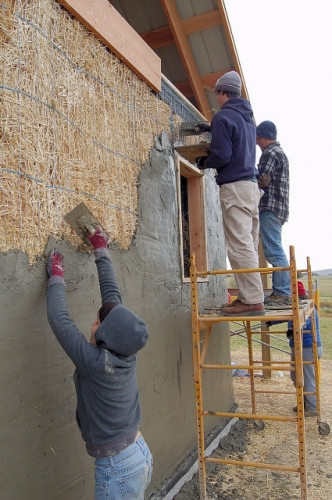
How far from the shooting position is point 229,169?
3.80 metres

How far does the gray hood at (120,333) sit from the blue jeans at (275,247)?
9.56ft

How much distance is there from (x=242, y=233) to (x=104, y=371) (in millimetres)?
2030

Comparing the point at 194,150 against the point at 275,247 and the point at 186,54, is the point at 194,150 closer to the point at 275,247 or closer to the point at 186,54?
the point at 275,247

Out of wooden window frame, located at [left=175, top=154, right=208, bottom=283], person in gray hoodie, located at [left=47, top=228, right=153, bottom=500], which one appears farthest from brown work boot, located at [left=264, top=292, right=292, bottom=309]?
person in gray hoodie, located at [left=47, top=228, right=153, bottom=500]

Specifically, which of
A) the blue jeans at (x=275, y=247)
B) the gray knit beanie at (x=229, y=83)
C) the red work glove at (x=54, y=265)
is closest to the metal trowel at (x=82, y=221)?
the red work glove at (x=54, y=265)

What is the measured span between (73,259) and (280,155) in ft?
9.85

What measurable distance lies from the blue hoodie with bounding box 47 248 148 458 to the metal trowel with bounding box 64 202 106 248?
0.66m

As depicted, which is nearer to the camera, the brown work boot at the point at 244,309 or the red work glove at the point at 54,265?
the red work glove at the point at 54,265

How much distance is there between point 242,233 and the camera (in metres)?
3.73

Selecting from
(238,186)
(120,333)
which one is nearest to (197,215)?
(238,186)

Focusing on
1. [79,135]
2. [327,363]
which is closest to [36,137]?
[79,135]

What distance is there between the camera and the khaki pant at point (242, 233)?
3697 millimetres

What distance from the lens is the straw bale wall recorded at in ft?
7.61

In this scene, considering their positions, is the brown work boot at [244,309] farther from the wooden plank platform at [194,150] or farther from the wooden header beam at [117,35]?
the wooden header beam at [117,35]
